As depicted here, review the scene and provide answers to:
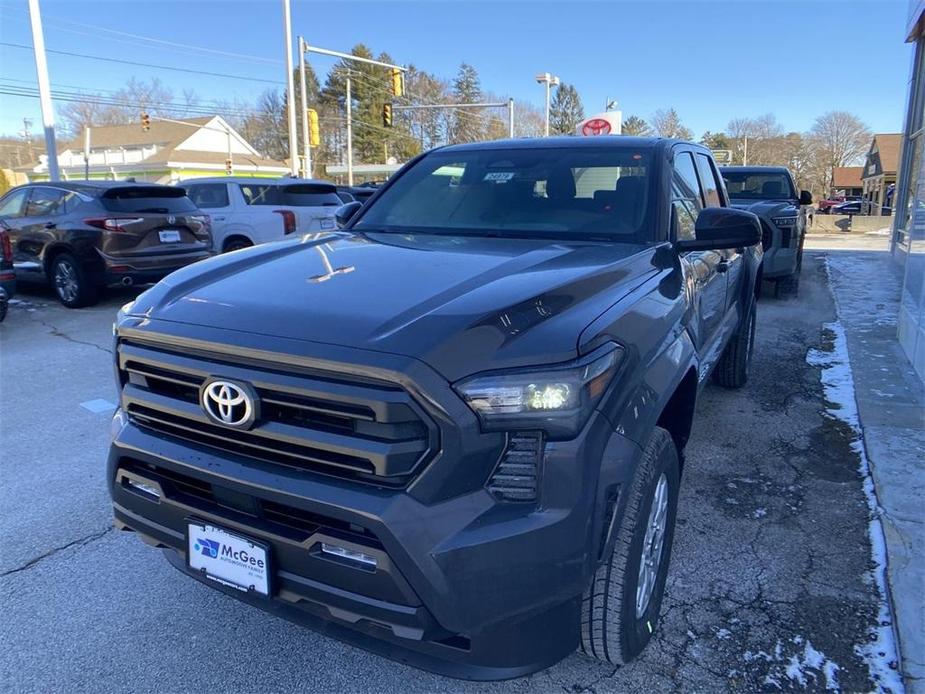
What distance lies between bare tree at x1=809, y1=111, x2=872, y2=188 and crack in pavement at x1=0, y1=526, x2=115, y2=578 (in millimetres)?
85073

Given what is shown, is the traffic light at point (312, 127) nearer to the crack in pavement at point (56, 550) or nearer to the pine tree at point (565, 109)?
the crack in pavement at point (56, 550)

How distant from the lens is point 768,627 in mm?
2551

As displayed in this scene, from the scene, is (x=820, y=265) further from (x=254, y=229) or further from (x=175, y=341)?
(x=175, y=341)

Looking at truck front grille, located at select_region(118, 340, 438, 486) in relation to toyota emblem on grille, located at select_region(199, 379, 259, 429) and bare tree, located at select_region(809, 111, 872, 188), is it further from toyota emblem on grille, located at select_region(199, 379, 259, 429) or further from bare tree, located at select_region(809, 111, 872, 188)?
bare tree, located at select_region(809, 111, 872, 188)

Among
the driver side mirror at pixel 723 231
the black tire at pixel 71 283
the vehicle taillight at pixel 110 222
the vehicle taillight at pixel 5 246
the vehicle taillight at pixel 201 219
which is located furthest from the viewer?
the vehicle taillight at pixel 201 219

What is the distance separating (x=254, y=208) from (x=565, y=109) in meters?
74.0

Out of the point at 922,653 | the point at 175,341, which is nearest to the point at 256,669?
the point at 175,341

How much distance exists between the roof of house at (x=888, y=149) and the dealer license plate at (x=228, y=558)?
49.6 m

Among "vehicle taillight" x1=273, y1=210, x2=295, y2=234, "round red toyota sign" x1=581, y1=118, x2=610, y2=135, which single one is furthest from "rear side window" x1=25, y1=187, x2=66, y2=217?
"round red toyota sign" x1=581, y1=118, x2=610, y2=135

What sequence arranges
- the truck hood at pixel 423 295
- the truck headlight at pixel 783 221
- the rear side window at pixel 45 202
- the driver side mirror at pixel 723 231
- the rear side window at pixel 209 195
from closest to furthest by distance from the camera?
the truck hood at pixel 423 295, the driver side mirror at pixel 723 231, the truck headlight at pixel 783 221, the rear side window at pixel 45 202, the rear side window at pixel 209 195

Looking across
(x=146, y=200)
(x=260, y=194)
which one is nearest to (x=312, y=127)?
(x=260, y=194)

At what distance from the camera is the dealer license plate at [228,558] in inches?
74.9

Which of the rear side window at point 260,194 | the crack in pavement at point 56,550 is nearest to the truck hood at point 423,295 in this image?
the crack in pavement at point 56,550

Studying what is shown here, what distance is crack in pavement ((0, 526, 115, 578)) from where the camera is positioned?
9.70 ft
